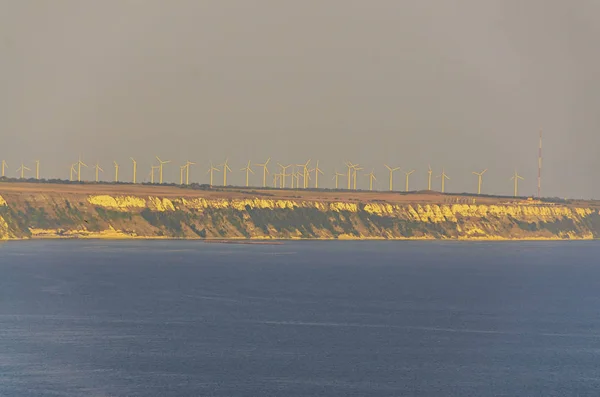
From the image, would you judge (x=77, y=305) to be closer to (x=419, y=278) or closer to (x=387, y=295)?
(x=387, y=295)

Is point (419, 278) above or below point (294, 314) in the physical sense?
below

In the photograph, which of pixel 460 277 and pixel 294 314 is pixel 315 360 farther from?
pixel 460 277

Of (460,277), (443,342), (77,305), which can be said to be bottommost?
(460,277)

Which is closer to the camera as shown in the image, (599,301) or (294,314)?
(294,314)

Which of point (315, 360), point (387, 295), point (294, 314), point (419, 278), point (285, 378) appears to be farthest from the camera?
point (419, 278)

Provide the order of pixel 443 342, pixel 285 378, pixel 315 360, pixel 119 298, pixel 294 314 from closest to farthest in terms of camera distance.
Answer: pixel 285 378 → pixel 315 360 → pixel 443 342 → pixel 294 314 → pixel 119 298

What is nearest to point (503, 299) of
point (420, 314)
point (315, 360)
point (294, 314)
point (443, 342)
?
point (420, 314)

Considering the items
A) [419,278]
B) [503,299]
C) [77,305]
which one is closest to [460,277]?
[419,278]
